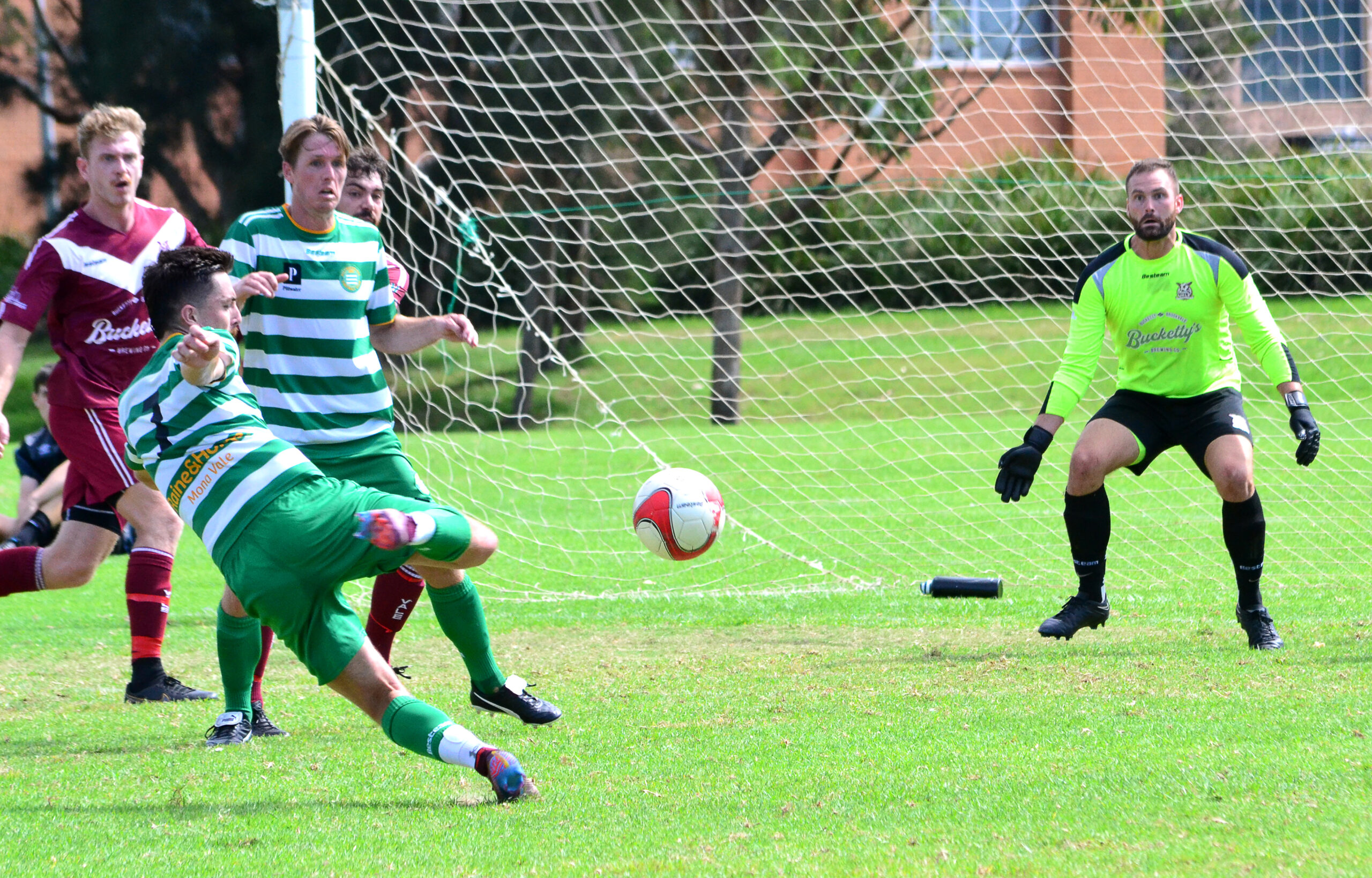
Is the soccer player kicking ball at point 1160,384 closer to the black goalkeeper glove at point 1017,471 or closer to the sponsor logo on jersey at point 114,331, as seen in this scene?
the black goalkeeper glove at point 1017,471

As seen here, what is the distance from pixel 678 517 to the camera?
5180mm

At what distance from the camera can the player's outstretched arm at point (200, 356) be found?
3.60m

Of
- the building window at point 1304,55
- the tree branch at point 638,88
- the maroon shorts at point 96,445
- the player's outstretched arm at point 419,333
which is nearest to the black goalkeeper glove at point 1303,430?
the building window at point 1304,55

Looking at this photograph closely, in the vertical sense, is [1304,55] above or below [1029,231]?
above

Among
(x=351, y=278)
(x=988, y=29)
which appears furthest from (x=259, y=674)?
(x=988, y=29)

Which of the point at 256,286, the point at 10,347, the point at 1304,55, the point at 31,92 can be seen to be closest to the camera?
the point at 256,286

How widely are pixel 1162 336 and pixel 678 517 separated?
2236 millimetres

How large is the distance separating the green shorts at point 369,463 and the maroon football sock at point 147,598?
104cm

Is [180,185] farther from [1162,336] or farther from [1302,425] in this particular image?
[1302,425]

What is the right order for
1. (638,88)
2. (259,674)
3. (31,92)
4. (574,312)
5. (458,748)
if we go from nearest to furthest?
1. (458,748)
2. (259,674)
3. (574,312)
4. (638,88)
5. (31,92)

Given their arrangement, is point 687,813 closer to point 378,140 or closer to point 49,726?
point 49,726

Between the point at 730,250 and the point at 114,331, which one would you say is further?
the point at 730,250

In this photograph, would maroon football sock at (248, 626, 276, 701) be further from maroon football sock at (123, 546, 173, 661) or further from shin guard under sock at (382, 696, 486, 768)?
shin guard under sock at (382, 696, 486, 768)

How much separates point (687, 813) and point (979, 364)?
15.8 meters
